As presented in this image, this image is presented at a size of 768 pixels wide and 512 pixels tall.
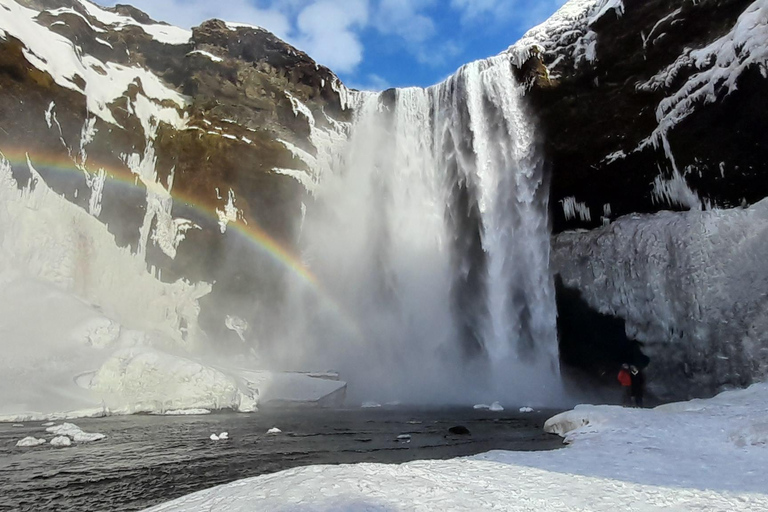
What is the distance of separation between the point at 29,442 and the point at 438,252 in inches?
804

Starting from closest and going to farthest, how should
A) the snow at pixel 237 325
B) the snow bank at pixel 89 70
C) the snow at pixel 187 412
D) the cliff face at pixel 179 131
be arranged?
the snow at pixel 187 412 → the snow bank at pixel 89 70 → the cliff face at pixel 179 131 → the snow at pixel 237 325

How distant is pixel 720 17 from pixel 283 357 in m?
26.6

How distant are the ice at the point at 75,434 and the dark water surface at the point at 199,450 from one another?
0.24 metres

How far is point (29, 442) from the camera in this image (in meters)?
10.1

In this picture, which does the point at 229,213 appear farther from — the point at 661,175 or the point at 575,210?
the point at 661,175

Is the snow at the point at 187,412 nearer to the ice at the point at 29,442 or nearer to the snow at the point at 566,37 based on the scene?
the ice at the point at 29,442

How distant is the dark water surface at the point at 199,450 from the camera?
668 centimetres

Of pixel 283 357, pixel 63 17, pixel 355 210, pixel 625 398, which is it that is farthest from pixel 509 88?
pixel 63 17

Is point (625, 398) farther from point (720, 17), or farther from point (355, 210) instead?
point (355, 210)

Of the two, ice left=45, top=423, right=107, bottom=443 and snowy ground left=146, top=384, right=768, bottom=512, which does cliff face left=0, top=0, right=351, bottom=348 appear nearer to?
ice left=45, top=423, right=107, bottom=443

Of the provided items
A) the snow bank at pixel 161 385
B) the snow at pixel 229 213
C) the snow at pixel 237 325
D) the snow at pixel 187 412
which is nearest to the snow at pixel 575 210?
the snow bank at pixel 161 385

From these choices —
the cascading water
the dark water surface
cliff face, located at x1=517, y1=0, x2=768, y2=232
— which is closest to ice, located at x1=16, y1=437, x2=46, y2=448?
the dark water surface

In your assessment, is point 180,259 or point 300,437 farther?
point 180,259

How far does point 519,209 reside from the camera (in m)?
24.6
